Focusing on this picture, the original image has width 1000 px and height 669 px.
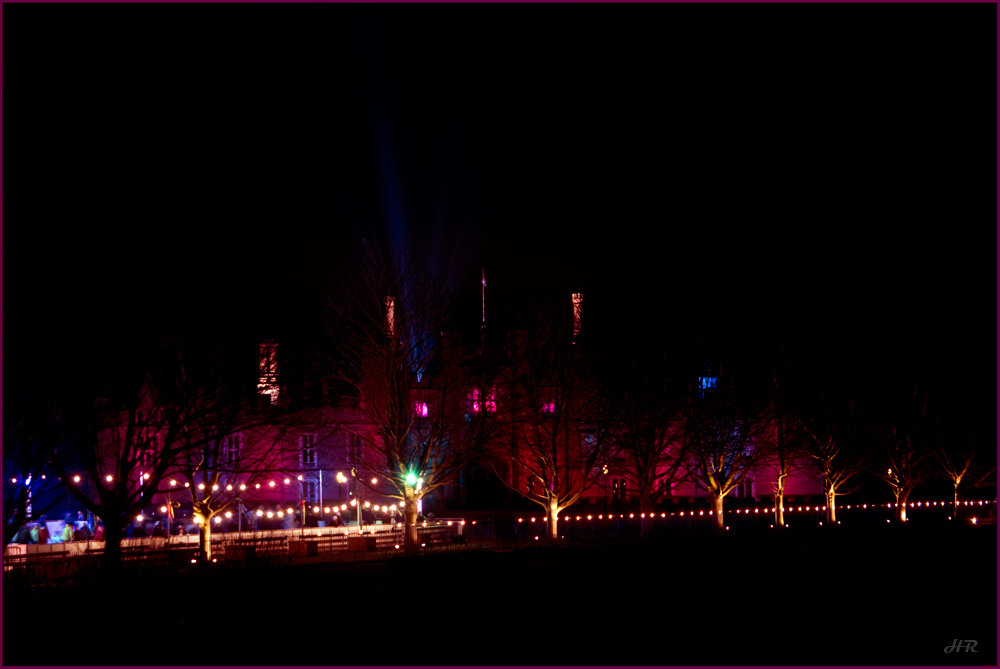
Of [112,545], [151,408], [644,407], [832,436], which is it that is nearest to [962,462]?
[832,436]

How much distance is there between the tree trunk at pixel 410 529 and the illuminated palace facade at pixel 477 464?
3.16ft

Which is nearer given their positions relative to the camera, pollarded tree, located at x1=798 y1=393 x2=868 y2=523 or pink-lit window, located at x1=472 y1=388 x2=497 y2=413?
pink-lit window, located at x1=472 y1=388 x2=497 y2=413

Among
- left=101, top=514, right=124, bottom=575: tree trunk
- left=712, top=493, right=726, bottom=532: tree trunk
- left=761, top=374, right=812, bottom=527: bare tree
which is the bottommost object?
left=712, top=493, right=726, bottom=532: tree trunk

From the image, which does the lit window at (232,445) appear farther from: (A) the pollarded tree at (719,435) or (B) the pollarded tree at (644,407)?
(A) the pollarded tree at (719,435)

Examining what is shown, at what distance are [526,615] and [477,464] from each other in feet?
113

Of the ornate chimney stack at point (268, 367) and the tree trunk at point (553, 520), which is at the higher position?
the ornate chimney stack at point (268, 367)

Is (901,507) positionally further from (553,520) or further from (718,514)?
(553,520)

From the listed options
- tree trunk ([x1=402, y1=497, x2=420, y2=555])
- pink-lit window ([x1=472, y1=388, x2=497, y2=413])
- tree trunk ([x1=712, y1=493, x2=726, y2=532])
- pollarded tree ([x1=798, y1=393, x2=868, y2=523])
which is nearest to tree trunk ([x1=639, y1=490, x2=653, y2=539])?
tree trunk ([x1=712, y1=493, x2=726, y2=532])

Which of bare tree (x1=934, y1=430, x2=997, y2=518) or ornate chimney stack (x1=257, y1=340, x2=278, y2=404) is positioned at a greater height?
ornate chimney stack (x1=257, y1=340, x2=278, y2=404)

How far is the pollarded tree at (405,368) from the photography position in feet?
112

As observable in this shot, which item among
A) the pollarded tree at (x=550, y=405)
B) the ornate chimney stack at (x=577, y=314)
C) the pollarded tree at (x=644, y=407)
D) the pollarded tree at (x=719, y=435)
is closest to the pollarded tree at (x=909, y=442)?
the pollarded tree at (x=719, y=435)

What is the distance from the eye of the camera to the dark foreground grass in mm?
14062

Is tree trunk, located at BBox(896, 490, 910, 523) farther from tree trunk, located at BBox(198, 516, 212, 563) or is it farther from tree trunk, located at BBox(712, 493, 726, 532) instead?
tree trunk, located at BBox(198, 516, 212, 563)

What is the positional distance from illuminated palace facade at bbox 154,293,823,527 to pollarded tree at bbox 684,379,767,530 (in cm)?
120
